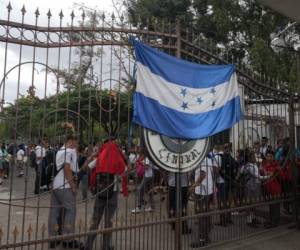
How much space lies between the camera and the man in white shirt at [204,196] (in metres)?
5.57

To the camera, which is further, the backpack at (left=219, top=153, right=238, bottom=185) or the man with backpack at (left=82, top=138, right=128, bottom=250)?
the backpack at (left=219, top=153, right=238, bottom=185)

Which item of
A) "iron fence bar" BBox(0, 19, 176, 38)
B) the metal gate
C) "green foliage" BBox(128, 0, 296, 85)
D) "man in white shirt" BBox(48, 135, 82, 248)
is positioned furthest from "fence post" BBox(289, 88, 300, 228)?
"green foliage" BBox(128, 0, 296, 85)

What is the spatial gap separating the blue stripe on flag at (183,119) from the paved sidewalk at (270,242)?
1.79 meters

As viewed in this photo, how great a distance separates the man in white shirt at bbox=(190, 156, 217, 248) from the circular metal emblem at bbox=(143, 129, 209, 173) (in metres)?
0.40

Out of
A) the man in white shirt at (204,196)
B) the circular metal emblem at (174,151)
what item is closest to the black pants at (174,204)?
the man in white shirt at (204,196)

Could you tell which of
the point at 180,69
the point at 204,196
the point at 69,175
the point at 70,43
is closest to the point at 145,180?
the point at 204,196

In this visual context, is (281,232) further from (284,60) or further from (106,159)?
(284,60)

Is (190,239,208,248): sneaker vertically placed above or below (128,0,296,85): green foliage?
below

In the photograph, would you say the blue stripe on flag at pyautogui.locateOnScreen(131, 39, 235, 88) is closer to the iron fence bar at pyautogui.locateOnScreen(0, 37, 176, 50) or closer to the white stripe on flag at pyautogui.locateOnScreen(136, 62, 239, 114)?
the white stripe on flag at pyautogui.locateOnScreen(136, 62, 239, 114)

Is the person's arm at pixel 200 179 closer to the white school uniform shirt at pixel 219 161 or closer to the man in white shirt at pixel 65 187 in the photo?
the white school uniform shirt at pixel 219 161

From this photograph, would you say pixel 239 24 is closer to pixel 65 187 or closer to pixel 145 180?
pixel 145 180

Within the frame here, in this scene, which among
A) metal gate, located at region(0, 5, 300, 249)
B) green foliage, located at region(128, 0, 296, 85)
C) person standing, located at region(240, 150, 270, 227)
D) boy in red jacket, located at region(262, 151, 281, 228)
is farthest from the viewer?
green foliage, located at region(128, 0, 296, 85)

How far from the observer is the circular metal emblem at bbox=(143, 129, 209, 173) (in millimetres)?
4711

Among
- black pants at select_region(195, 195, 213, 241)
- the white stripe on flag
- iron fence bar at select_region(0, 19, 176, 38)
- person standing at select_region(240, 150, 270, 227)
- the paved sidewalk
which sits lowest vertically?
the paved sidewalk
